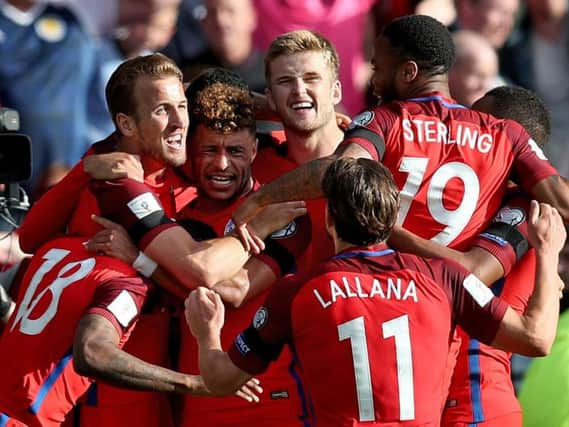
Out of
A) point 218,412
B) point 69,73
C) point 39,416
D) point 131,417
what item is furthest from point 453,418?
point 69,73

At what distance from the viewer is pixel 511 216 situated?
6055 mm

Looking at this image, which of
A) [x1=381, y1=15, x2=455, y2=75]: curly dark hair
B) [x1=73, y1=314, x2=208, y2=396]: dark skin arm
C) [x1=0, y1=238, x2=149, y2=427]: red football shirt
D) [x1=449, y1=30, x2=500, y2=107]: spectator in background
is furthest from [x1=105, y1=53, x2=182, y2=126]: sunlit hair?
[x1=449, y1=30, x2=500, y2=107]: spectator in background

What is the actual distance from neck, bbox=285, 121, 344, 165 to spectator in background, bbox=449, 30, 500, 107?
9.38 feet

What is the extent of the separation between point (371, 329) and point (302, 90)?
189 cm

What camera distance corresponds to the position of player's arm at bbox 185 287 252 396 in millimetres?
5031

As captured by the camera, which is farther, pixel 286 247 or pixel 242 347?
pixel 286 247

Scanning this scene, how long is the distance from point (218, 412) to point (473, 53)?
4200 millimetres

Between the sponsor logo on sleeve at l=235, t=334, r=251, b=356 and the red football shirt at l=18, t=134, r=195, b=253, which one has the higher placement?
the red football shirt at l=18, t=134, r=195, b=253

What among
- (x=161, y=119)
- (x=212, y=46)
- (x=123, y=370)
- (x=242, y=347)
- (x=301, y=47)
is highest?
(x=301, y=47)

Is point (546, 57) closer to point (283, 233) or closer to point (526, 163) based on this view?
point (526, 163)

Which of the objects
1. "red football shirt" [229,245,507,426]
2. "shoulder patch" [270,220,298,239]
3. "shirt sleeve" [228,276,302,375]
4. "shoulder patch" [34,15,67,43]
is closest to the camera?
"red football shirt" [229,245,507,426]

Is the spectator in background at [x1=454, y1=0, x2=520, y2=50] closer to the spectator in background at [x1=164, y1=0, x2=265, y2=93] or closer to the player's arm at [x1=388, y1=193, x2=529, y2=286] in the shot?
the spectator in background at [x1=164, y1=0, x2=265, y2=93]

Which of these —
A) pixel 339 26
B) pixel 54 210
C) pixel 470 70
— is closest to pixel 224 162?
pixel 54 210

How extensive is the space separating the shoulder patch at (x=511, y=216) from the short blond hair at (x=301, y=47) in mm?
1122
